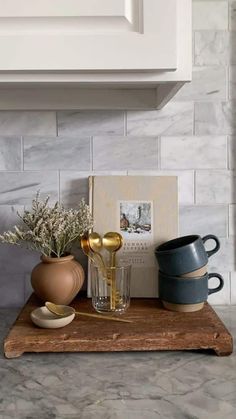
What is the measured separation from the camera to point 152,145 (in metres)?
1.31

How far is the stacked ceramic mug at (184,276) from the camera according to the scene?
1101 mm

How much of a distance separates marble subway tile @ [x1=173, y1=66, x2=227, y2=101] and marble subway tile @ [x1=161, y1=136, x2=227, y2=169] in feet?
0.35

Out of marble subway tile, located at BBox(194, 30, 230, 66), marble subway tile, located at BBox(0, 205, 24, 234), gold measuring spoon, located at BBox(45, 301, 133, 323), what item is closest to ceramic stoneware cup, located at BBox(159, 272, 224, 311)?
gold measuring spoon, located at BBox(45, 301, 133, 323)

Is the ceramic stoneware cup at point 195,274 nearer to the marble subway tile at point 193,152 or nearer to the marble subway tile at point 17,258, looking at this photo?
the marble subway tile at point 193,152

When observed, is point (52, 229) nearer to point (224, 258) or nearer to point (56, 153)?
point (56, 153)

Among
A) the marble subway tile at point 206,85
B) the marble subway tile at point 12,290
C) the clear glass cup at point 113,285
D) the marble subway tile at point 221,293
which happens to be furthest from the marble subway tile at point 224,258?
the marble subway tile at point 12,290

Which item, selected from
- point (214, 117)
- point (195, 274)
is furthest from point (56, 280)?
point (214, 117)

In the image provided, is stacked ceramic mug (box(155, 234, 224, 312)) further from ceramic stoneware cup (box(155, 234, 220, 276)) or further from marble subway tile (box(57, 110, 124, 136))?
marble subway tile (box(57, 110, 124, 136))

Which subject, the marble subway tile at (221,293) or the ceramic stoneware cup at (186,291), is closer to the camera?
the ceramic stoneware cup at (186,291)

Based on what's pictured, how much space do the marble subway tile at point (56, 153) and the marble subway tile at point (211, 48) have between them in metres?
0.37

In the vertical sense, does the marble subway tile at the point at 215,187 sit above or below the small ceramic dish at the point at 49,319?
above

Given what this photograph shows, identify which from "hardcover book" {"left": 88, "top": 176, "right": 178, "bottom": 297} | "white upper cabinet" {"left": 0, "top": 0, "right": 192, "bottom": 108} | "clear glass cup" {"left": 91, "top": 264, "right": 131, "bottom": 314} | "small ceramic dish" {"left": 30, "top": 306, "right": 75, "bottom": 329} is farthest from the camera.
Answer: "hardcover book" {"left": 88, "top": 176, "right": 178, "bottom": 297}

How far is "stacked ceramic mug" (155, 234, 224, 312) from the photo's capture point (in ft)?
3.61

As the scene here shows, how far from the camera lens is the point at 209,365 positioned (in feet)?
3.13
